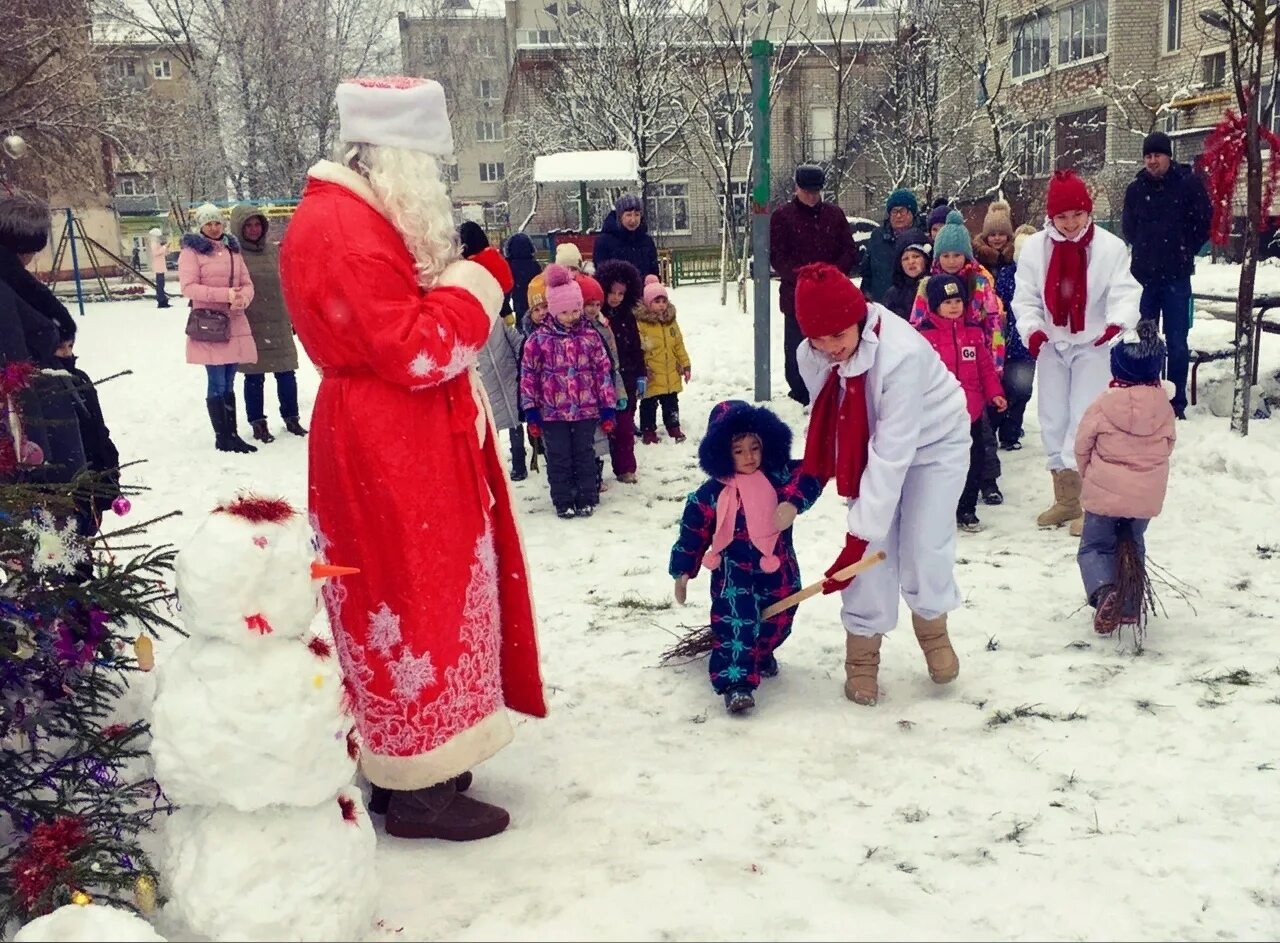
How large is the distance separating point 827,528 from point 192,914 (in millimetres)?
4832

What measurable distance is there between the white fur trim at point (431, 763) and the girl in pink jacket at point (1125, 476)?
9.44ft

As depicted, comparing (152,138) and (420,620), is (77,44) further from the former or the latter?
(420,620)

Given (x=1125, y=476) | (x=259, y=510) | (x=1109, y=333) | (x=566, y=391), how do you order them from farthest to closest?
(x=566, y=391) → (x=1109, y=333) → (x=1125, y=476) → (x=259, y=510)

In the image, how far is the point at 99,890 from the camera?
108 inches

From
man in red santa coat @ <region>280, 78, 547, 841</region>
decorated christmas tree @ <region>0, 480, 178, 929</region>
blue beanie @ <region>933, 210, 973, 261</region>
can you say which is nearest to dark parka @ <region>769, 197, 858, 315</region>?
blue beanie @ <region>933, 210, 973, 261</region>

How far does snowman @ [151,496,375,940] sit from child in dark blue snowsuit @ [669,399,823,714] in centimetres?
202

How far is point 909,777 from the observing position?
11.8 ft

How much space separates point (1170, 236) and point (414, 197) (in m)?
6.84

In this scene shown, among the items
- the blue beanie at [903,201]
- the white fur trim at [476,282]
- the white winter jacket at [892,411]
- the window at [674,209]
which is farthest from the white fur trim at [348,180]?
the window at [674,209]

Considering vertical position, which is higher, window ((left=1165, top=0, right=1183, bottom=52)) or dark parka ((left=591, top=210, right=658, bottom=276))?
window ((left=1165, top=0, right=1183, bottom=52))

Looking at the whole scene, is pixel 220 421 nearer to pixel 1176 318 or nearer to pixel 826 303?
pixel 826 303

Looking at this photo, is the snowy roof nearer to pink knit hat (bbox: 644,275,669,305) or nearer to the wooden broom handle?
pink knit hat (bbox: 644,275,669,305)

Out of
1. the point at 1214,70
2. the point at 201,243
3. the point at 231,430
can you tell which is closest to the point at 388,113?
the point at 201,243

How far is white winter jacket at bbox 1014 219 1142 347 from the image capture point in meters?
6.00
